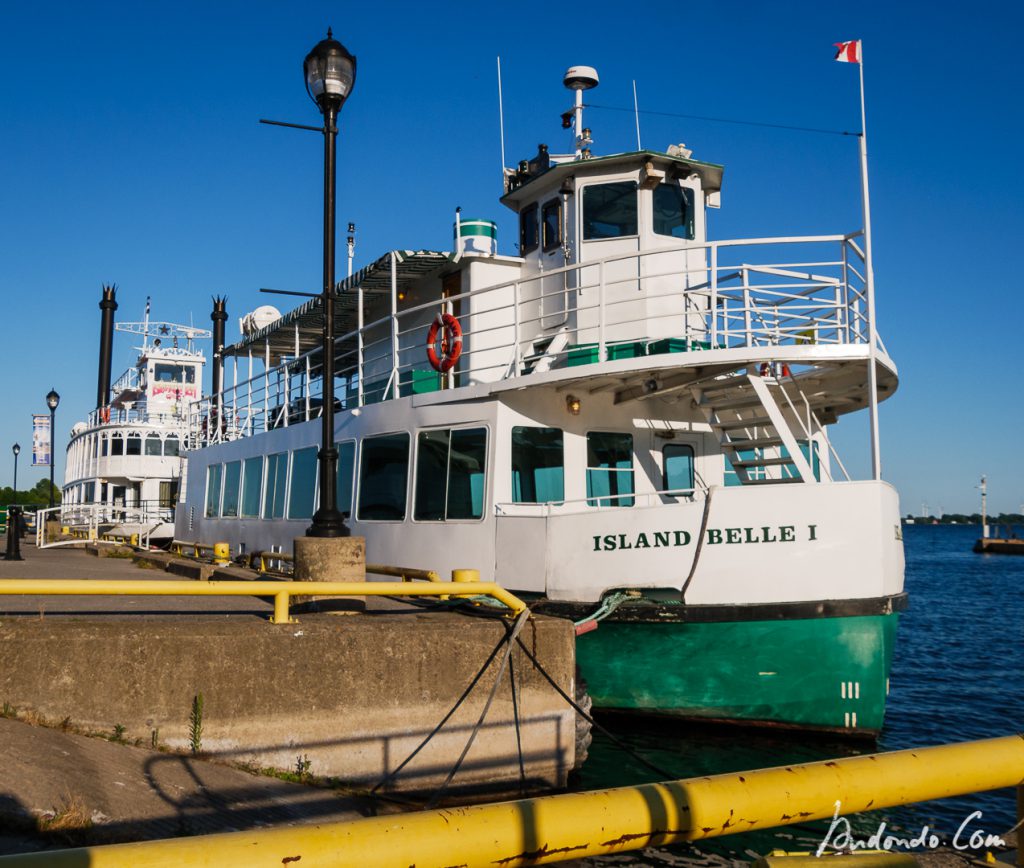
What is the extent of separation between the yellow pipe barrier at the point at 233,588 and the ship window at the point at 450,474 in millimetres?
4477

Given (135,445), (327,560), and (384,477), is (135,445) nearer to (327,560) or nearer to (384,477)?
(384,477)

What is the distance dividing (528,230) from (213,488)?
398 inches

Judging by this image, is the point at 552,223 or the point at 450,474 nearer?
the point at 450,474

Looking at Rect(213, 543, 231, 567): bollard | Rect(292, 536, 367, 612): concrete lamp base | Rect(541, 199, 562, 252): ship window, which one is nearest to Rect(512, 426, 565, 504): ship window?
Rect(292, 536, 367, 612): concrete lamp base

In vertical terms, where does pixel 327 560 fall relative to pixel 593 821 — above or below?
above

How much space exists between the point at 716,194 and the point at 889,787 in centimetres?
1288

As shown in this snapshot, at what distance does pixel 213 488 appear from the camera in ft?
68.2

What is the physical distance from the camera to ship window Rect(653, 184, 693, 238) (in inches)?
528

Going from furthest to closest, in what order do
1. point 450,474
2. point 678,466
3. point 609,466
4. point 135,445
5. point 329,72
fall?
point 135,445, point 678,466, point 609,466, point 450,474, point 329,72

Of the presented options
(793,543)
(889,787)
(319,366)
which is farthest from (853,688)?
(319,366)

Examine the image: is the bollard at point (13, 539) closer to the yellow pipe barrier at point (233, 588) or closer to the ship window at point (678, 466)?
the ship window at point (678, 466)

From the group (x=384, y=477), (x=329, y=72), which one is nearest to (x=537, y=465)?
(x=384, y=477)

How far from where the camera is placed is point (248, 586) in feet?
20.5

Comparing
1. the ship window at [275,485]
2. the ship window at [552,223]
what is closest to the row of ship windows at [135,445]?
the ship window at [275,485]
